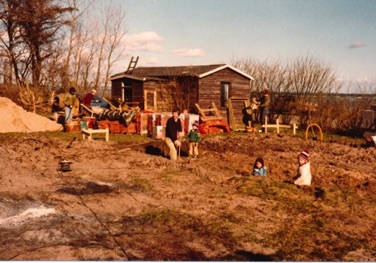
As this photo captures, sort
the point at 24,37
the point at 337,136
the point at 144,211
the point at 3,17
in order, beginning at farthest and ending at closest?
the point at 24,37
the point at 3,17
the point at 337,136
the point at 144,211

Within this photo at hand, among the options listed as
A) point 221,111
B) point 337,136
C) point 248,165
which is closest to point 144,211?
point 248,165

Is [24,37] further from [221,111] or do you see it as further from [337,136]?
[337,136]

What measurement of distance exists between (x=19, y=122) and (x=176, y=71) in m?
10.3

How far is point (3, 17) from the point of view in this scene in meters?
28.0

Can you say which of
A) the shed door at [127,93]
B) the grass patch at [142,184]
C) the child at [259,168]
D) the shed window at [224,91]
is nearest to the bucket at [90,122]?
the shed door at [127,93]

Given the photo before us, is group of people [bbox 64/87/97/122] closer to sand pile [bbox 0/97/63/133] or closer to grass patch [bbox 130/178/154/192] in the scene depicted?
sand pile [bbox 0/97/63/133]

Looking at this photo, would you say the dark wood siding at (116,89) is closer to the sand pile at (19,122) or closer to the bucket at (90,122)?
the sand pile at (19,122)

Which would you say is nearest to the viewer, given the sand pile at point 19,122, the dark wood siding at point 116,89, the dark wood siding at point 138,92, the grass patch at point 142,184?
the grass patch at point 142,184

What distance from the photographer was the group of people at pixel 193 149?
8773 millimetres

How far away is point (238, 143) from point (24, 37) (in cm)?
2242

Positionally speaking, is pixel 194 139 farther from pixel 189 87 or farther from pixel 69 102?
pixel 189 87

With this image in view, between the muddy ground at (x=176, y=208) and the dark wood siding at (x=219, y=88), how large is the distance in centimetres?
1089

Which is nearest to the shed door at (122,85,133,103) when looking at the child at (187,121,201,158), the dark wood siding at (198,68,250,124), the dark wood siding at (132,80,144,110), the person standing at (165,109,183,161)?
the dark wood siding at (132,80,144,110)

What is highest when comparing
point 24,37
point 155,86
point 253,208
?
point 24,37
